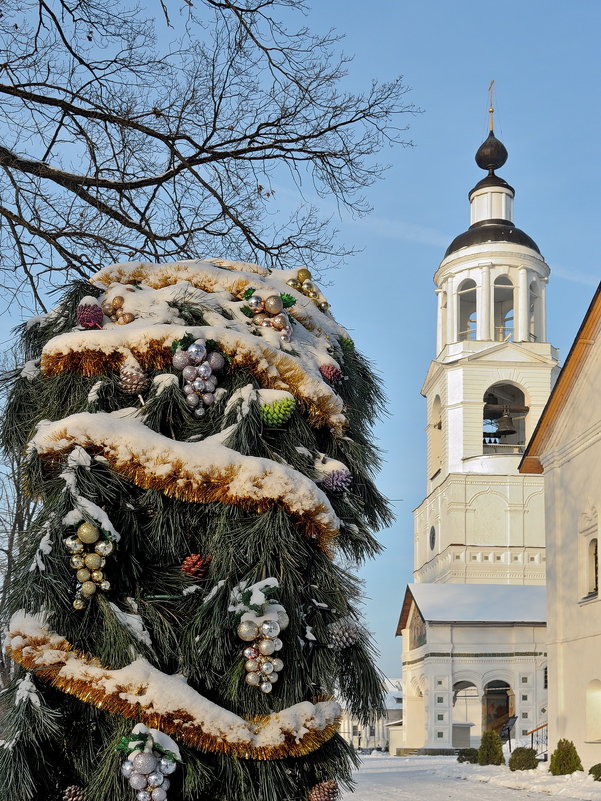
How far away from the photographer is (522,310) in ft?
127

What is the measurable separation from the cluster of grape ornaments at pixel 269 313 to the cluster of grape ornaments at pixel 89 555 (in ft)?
2.65

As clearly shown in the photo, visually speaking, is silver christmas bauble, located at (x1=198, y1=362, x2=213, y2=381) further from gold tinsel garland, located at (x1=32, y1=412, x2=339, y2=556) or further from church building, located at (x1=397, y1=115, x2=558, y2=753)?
church building, located at (x1=397, y1=115, x2=558, y2=753)

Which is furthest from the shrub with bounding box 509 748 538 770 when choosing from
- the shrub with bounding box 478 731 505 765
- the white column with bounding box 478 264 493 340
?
the white column with bounding box 478 264 493 340

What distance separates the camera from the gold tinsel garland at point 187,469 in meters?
2.43

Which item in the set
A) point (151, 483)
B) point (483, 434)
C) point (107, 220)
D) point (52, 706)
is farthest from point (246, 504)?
point (483, 434)

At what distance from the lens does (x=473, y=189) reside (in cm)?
4106

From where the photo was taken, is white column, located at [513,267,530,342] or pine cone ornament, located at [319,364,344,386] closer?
pine cone ornament, located at [319,364,344,386]

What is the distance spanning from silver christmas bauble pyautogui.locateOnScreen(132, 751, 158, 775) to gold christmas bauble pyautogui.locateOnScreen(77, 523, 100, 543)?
1.68 ft

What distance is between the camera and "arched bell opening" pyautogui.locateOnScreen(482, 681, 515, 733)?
1346 inches

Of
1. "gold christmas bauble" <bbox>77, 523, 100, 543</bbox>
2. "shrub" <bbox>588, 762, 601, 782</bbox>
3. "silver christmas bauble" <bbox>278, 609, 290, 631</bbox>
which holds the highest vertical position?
"gold christmas bauble" <bbox>77, 523, 100, 543</bbox>

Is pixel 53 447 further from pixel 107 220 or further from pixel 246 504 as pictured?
pixel 107 220

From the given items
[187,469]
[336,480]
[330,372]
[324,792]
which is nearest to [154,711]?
[324,792]

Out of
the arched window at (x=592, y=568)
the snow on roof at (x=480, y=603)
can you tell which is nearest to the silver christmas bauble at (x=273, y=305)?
the arched window at (x=592, y=568)

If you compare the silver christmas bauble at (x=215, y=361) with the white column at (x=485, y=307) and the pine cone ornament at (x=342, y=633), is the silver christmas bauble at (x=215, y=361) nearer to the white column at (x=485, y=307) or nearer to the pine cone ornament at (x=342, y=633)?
the pine cone ornament at (x=342, y=633)
